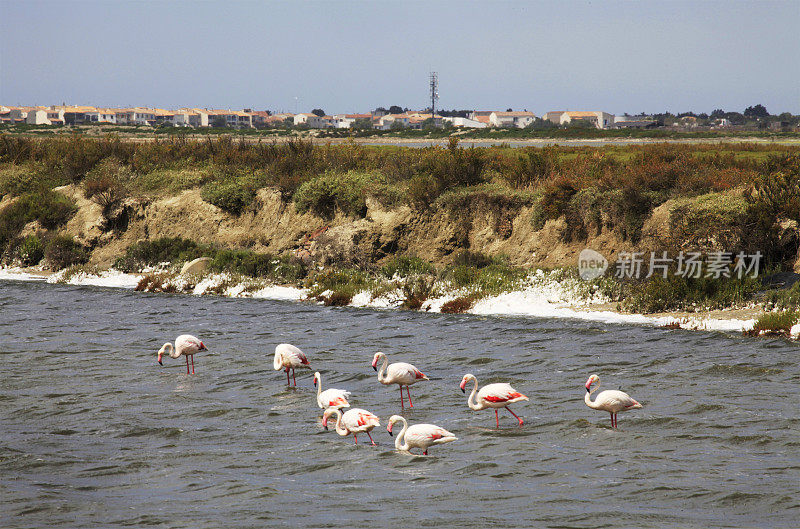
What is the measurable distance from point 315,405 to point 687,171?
1652cm

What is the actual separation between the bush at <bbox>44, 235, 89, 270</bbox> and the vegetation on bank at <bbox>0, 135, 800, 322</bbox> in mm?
55

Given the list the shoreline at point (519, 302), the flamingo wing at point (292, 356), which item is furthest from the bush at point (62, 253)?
the flamingo wing at point (292, 356)

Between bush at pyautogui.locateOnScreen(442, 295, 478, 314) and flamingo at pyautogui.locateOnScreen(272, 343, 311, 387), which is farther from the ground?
flamingo at pyautogui.locateOnScreen(272, 343, 311, 387)

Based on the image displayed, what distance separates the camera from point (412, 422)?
13250 millimetres

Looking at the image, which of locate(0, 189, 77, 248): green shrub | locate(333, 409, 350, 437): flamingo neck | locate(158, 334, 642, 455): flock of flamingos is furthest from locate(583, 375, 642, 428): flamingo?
locate(0, 189, 77, 248): green shrub

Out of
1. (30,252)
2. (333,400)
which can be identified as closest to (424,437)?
(333,400)

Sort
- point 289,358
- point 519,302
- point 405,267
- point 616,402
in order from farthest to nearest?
point 405,267 < point 519,302 < point 289,358 < point 616,402

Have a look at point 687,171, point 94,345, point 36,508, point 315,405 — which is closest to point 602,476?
point 315,405

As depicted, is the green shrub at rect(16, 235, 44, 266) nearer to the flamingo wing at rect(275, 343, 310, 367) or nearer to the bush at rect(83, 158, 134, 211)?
the bush at rect(83, 158, 134, 211)

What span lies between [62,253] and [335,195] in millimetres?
10938

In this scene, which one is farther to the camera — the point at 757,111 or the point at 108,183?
the point at 757,111

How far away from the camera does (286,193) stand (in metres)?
32.9

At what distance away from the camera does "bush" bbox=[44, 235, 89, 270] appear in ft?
106

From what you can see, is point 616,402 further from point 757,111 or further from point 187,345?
point 757,111
